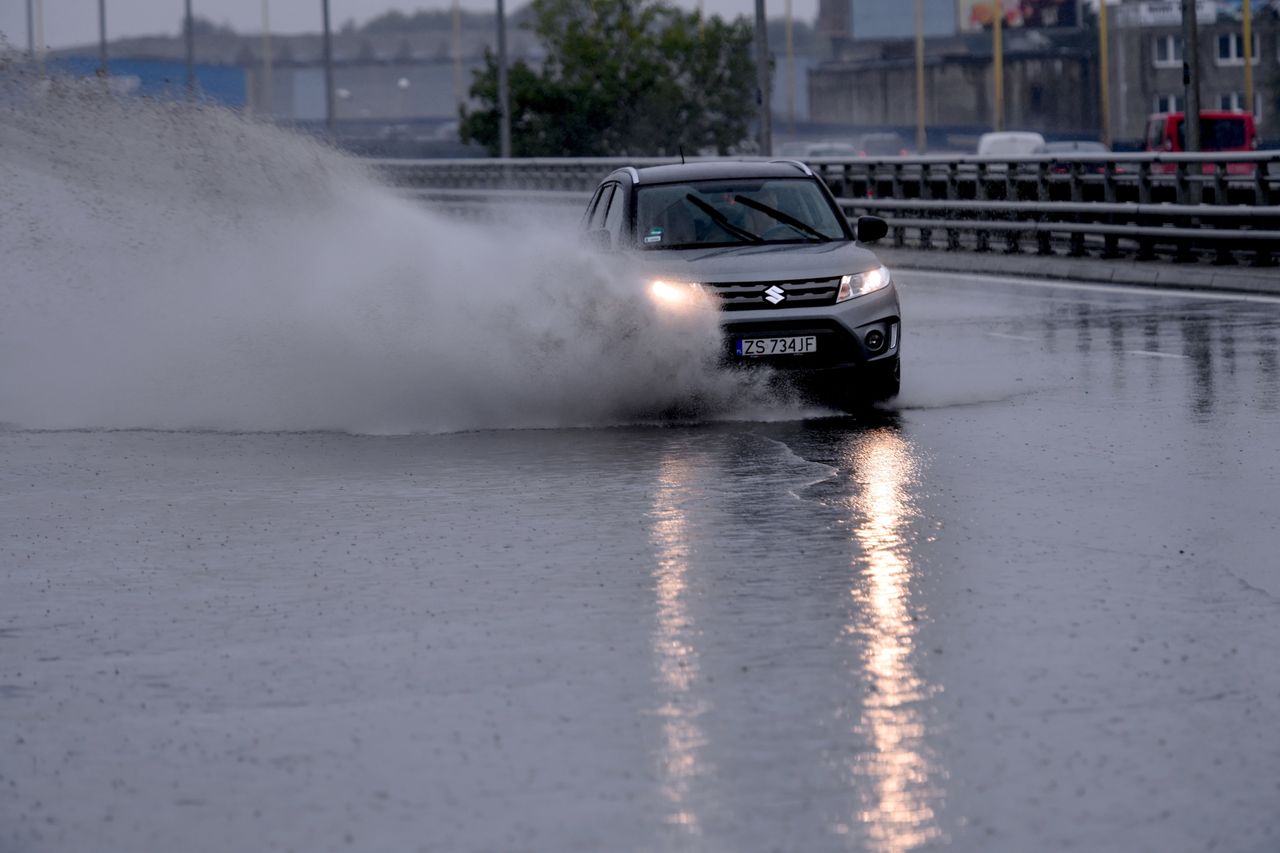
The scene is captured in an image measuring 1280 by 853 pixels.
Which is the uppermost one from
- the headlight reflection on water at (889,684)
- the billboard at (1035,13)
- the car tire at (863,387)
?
the billboard at (1035,13)

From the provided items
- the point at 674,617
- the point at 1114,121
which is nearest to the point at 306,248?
the point at 674,617

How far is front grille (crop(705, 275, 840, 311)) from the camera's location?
45.0ft

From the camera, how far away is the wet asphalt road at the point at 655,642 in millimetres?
5219

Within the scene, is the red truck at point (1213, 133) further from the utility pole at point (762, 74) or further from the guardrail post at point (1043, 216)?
the guardrail post at point (1043, 216)

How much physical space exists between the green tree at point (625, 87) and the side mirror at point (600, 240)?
5419 centimetres

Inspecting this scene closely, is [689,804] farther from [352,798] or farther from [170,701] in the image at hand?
[170,701]

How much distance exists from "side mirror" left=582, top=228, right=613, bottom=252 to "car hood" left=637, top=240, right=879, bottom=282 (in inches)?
18.8

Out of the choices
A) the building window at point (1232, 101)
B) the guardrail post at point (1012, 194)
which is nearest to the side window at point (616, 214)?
the guardrail post at point (1012, 194)

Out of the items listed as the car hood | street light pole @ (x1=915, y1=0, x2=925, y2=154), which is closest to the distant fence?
the car hood

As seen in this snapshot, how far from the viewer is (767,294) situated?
542 inches

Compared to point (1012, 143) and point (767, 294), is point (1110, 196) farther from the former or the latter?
point (1012, 143)

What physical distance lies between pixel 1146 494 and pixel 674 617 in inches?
132

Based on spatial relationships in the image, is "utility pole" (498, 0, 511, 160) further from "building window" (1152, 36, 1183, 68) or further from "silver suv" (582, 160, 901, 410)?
"building window" (1152, 36, 1183, 68)

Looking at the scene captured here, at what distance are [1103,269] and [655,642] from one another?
2049 centimetres
